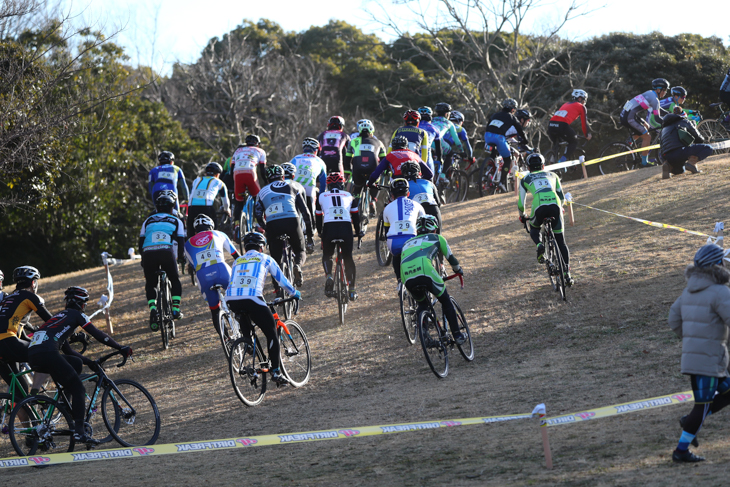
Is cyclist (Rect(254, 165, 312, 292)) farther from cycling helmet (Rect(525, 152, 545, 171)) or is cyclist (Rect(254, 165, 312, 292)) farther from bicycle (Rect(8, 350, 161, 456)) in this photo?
bicycle (Rect(8, 350, 161, 456))

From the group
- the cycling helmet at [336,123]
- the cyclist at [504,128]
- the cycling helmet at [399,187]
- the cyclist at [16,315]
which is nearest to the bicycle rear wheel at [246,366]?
the cyclist at [16,315]

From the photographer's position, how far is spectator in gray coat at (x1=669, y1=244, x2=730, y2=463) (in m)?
5.77

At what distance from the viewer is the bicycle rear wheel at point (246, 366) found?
29.2 feet

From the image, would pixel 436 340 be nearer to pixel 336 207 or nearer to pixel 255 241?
pixel 255 241

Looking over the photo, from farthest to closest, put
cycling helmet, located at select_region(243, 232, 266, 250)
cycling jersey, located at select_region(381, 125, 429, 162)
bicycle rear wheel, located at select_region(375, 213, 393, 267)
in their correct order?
cycling jersey, located at select_region(381, 125, 429, 162), bicycle rear wheel, located at select_region(375, 213, 393, 267), cycling helmet, located at select_region(243, 232, 266, 250)

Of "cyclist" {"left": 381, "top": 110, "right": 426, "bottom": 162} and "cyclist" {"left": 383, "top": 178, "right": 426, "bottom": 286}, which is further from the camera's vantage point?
"cyclist" {"left": 381, "top": 110, "right": 426, "bottom": 162}

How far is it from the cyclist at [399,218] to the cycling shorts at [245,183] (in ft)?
15.1

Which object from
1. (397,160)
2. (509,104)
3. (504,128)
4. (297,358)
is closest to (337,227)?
(397,160)

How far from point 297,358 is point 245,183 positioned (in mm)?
5735

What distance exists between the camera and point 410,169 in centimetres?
1191

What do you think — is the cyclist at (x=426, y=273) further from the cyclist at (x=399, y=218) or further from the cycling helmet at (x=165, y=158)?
the cycling helmet at (x=165, y=158)

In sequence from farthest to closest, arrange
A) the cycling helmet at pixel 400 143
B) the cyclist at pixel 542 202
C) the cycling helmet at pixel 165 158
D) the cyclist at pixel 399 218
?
the cycling helmet at pixel 165 158, the cycling helmet at pixel 400 143, the cyclist at pixel 542 202, the cyclist at pixel 399 218

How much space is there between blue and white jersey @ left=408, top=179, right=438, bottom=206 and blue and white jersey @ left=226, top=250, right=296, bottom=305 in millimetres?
3355

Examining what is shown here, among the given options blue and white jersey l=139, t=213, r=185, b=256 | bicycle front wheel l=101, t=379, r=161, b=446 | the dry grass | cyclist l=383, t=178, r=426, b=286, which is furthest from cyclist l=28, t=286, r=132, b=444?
cyclist l=383, t=178, r=426, b=286
